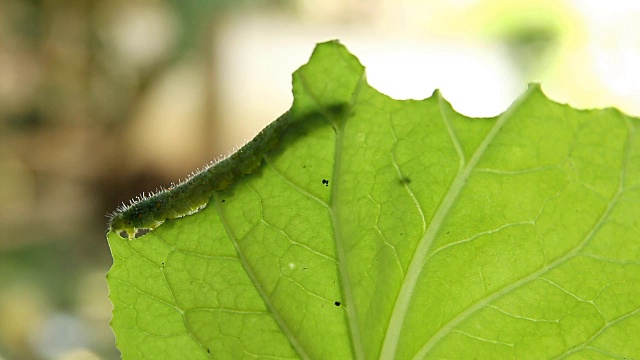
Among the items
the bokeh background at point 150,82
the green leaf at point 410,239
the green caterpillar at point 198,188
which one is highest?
the bokeh background at point 150,82

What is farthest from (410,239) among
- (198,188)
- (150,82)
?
(150,82)

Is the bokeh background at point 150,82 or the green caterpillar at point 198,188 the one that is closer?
the green caterpillar at point 198,188

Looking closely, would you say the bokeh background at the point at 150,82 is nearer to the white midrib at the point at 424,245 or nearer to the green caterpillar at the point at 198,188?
the green caterpillar at the point at 198,188

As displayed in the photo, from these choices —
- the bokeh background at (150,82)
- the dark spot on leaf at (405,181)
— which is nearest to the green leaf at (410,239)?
the dark spot on leaf at (405,181)

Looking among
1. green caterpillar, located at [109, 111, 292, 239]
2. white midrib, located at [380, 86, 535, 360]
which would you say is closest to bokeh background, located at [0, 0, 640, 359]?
green caterpillar, located at [109, 111, 292, 239]

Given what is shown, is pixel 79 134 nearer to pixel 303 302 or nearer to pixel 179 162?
pixel 179 162

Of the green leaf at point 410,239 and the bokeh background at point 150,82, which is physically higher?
the bokeh background at point 150,82

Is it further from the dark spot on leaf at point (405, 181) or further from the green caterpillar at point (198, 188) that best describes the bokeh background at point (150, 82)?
the dark spot on leaf at point (405, 181)

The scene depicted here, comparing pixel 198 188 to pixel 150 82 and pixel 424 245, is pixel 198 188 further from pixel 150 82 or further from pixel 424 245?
pixel 150 82

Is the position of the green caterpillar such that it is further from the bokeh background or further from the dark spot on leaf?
the bokeh background
